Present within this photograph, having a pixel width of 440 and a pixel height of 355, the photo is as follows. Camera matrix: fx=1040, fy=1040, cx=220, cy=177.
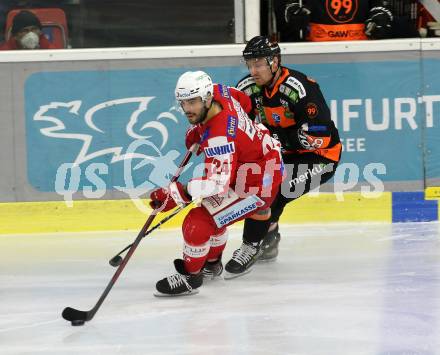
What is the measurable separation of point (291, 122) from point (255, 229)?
2.20ft

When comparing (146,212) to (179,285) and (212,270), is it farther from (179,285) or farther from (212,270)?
(179,285)

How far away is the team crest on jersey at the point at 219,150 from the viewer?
4879 mm

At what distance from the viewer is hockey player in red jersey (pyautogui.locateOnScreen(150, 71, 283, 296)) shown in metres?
4.88

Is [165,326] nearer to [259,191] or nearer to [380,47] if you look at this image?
[259,191]

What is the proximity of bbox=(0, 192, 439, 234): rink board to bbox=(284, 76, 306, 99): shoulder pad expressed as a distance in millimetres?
1448

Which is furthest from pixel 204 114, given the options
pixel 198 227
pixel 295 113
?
pixel 295 113

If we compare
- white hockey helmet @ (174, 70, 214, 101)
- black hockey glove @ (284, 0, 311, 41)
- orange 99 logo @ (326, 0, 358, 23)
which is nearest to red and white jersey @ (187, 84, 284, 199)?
white hockey helmet @ (174, 70, 214, 101)

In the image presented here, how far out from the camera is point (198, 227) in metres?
5.00

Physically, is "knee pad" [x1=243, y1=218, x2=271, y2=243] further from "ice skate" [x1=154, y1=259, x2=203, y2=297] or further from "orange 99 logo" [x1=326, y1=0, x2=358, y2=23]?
"orange 99 logo" [x1=326, y1=0, x2=358, y2=23]

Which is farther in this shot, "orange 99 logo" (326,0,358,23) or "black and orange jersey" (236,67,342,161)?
"orange 99 logo" (326,0,358,23)

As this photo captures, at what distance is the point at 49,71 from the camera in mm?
7051

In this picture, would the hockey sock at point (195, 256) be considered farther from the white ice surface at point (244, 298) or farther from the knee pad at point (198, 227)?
the white ice surface at point (244, 298)

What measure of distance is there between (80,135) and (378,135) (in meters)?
2.03

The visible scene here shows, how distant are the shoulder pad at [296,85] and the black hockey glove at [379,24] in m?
1.54
